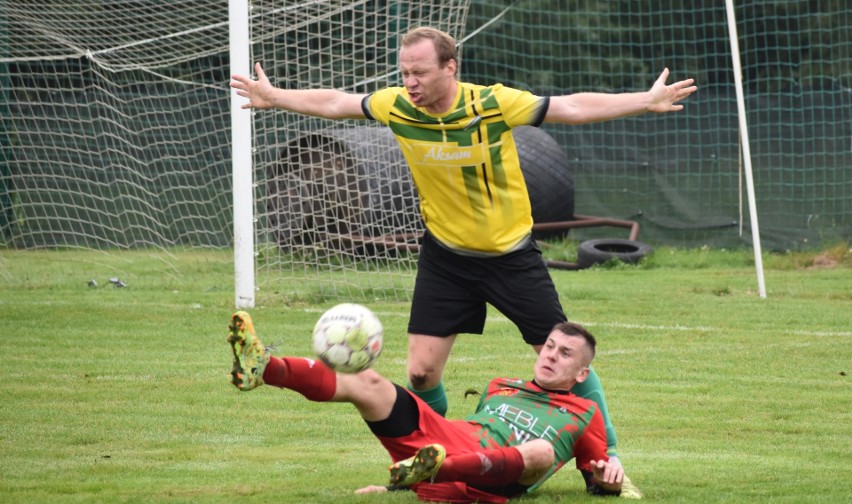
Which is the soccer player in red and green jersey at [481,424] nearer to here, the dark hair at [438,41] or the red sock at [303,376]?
the red sock at [303,376]

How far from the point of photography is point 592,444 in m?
5.54

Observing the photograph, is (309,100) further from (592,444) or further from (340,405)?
(340,405)

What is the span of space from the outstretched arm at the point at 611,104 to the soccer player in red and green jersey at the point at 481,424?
103 centimetres

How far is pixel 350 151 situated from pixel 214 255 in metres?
3.80

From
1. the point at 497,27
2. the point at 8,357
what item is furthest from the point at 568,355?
the point at 497,27

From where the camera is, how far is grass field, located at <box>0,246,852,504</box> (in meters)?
5.68

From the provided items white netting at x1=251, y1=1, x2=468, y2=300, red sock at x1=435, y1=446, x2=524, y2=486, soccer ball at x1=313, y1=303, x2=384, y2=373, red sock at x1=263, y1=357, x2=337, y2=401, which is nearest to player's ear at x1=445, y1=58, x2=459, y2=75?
soccer ball at x1=313, y1=303, x2=384, y2=373

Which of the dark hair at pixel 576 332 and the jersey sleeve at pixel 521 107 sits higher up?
the jersey sleeve at pixel 521 107

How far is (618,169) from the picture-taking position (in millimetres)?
20562

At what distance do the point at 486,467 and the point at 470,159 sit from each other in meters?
1.67

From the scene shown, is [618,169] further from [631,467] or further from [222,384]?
[631,467]

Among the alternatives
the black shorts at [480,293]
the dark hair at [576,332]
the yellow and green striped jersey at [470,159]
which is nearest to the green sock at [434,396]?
the black shorts at [480,293]

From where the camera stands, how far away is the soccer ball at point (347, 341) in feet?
16.3

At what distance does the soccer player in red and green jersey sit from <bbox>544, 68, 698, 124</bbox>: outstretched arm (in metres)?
1.03
